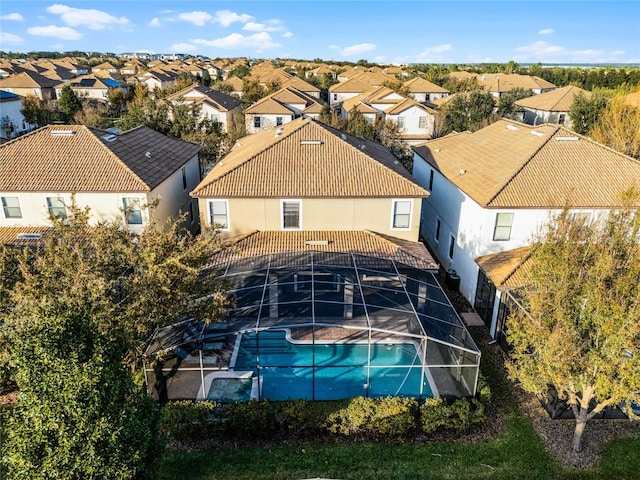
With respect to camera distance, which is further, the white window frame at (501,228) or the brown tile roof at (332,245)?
the white window frame at (501,228)

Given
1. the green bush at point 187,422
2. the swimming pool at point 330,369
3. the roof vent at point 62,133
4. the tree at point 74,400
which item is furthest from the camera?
the roof vent at point 62,133

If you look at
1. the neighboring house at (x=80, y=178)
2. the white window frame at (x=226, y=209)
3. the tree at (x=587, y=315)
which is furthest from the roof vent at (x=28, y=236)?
the tree at (x=587, y=315)

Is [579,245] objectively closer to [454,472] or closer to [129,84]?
[454,472]

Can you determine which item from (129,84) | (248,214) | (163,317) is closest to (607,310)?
(163,317)

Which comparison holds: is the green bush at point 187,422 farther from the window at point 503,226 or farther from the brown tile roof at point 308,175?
Answer: the window at point 503,226

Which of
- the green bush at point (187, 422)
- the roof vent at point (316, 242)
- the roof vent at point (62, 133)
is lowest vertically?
the green bush at point (187, 422)

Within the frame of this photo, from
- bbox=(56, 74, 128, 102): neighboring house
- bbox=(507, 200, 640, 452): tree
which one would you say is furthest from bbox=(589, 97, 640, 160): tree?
bbox=(56, 74, 128, 102): neighboring house
